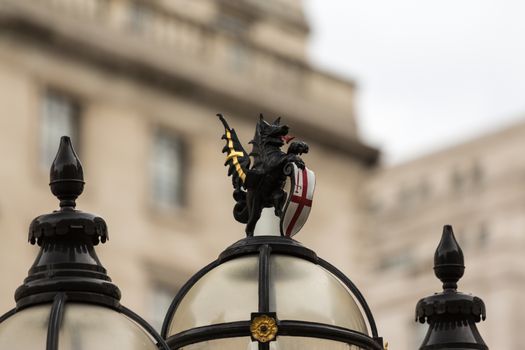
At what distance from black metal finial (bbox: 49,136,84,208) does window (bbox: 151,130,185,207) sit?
3608 cm

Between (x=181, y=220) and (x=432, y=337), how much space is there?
35382 millimetres

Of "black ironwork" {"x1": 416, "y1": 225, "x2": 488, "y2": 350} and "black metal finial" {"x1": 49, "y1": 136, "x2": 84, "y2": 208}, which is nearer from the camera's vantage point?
"black metal finial" {"x1": 49, "y1": 136, "x2": 84, "y2": 208}

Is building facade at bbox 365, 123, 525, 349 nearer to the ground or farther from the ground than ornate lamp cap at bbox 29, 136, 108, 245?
farther from the ground

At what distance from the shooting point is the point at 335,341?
335 inches

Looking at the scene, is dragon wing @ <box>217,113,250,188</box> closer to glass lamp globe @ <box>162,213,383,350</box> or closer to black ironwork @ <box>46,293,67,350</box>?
glass lamp globe @ <box>162,213,383,350</box>

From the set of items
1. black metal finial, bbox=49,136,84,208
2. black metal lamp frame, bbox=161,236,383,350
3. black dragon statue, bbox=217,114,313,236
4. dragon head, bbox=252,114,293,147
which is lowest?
black metal lamp frame, bbox=161,236,383,350

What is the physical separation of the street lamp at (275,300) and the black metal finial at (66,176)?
53 cm

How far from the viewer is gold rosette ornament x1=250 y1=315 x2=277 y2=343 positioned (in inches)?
331

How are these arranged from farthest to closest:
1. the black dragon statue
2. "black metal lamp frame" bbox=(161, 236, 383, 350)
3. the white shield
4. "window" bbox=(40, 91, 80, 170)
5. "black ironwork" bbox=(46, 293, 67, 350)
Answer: "window" bbox=(40, 91, 80, 170)
the black dragon statue
the white shield
"black metal lamp frame" bbox=(161, 236, 383, 350)
"black ironwork" bbox=(46, 293, 67, 350)

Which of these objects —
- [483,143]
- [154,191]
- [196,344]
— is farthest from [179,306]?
[483,143]

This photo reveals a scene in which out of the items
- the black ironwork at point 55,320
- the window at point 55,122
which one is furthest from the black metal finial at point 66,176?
the window at point 55,122

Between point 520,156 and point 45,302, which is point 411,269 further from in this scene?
point 45,302

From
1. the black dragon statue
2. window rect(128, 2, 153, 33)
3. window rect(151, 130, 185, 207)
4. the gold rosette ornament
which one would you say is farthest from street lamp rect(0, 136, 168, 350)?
window rect(128, 2, 153, 33)

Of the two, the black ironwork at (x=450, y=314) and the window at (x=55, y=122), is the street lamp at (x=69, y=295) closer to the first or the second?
the black ironwork at (x=450, y=314)
